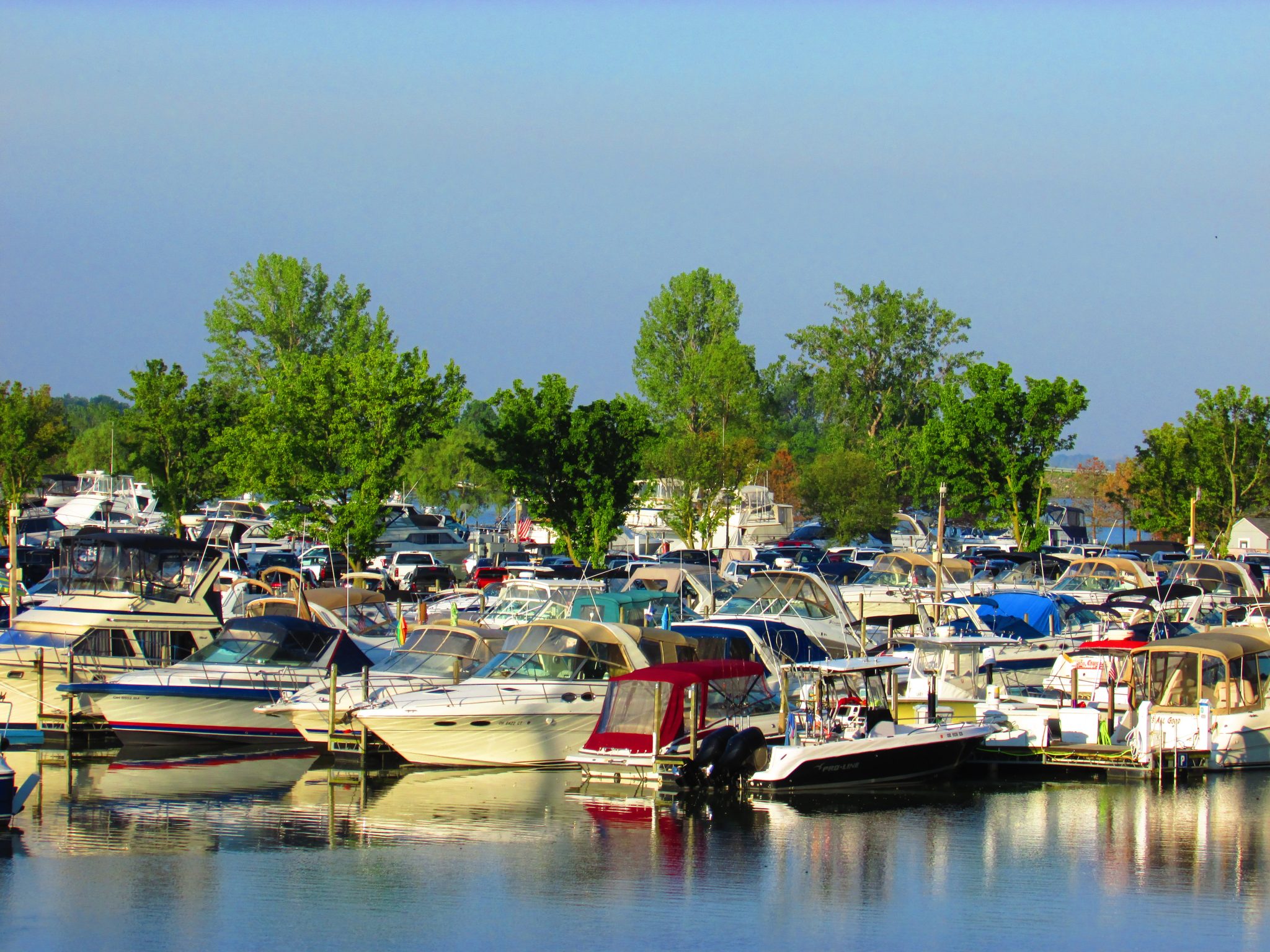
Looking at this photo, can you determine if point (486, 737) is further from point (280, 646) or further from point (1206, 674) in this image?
point (1206, 674)

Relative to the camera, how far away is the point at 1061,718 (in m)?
24.5

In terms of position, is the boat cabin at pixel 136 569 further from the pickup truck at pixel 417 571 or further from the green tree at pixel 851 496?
the green tree at pixel 851 496

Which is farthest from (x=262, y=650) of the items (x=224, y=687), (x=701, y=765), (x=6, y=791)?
(x=701, y=765)

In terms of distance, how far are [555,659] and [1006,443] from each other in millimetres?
39537

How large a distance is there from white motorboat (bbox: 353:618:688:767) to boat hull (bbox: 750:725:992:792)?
4.04 metres

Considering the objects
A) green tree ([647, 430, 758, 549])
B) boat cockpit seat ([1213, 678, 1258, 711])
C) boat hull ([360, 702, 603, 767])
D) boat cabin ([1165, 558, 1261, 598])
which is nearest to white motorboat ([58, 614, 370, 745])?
boat hull ([360, 702, 603, 767])

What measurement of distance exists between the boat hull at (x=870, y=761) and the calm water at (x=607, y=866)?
43 cm

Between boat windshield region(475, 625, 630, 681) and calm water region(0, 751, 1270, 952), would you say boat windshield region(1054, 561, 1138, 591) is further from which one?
boat windshield region(475, 625, 630, 681)

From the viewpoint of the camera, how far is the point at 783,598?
32.6 metres

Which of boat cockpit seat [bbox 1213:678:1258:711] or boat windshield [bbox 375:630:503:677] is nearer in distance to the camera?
boat cockpit seat [bbox 1213:678:1258:711]

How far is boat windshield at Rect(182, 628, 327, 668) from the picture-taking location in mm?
26234

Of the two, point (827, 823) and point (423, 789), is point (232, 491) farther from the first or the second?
point (827, 823)

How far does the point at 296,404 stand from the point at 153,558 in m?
17.4

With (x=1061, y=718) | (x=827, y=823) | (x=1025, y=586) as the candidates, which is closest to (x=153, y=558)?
(x=827, y=823)
